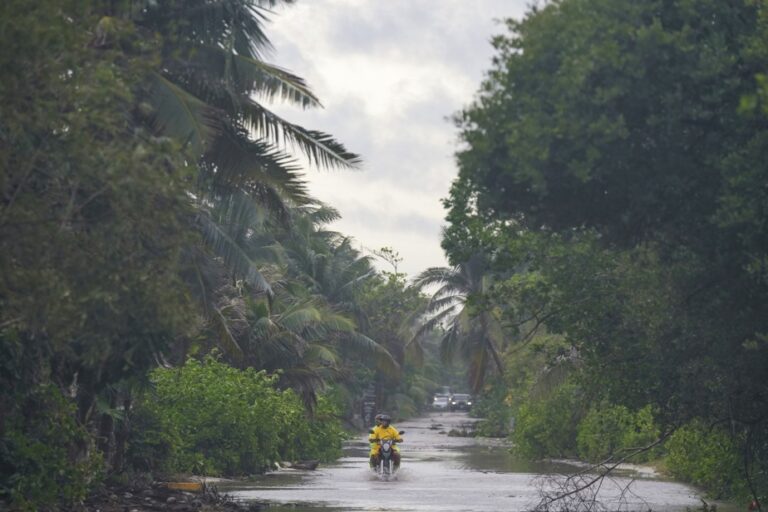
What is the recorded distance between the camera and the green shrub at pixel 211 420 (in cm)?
2553

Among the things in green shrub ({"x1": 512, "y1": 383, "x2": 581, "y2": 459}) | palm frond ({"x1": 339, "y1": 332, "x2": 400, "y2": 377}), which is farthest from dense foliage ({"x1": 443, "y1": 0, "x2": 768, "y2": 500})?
palm frond ({"x1": 339, "y1": 332, "x2": 400, "y2": 377})

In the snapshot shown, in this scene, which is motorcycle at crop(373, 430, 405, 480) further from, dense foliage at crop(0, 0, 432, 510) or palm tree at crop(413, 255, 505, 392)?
palm tree at crop(413, 255, 505, 392)

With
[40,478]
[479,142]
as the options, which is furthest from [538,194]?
[40,478]

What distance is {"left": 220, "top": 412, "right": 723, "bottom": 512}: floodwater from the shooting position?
70.6 ft

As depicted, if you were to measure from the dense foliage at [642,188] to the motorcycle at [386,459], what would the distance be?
12145 millimetres

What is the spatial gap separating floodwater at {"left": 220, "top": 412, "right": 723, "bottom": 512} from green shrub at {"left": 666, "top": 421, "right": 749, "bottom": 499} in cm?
46

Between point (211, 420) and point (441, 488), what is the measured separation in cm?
601

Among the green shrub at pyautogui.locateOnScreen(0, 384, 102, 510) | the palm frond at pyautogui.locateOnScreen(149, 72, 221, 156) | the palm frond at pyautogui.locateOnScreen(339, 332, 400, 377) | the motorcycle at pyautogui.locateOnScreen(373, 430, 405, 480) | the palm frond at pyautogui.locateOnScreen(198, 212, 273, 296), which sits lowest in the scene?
the green shrub at pyautogui.locateOnScreen(0, 384, 102, 510)

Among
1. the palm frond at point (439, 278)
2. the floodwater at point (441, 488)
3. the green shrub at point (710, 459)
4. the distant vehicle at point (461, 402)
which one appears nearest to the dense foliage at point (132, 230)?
the floodwater at point (441, 488)

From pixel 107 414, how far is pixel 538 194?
953 cm

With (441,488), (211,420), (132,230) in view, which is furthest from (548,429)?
(132,230)

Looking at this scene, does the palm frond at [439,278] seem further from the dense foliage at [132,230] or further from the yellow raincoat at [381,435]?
the yellow raincoat at [381,435]

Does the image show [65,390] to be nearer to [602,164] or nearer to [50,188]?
[50,188]

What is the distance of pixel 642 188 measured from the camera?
13844 millimetres
